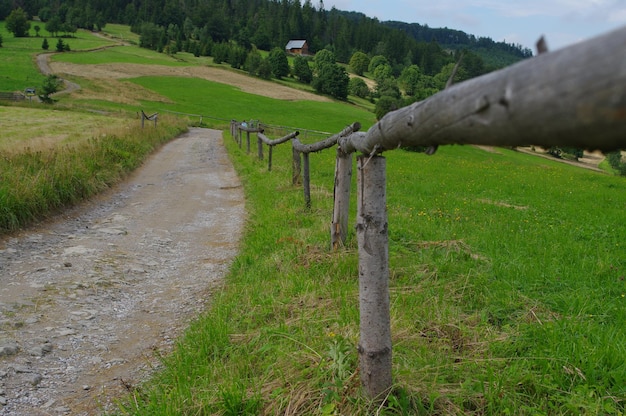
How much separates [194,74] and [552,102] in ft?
295

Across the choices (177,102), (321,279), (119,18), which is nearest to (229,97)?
(177,102)

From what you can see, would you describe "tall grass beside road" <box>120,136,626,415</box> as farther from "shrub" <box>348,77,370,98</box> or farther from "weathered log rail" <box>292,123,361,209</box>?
"shrub" <box>348,77,370,98</box>

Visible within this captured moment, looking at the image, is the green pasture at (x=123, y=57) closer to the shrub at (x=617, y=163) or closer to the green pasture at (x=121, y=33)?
the green pasture at (x=121, y=33)

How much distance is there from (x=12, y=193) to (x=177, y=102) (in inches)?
2284

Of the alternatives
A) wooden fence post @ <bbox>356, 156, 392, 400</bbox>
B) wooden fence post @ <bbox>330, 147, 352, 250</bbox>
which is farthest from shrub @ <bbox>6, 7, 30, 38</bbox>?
wooden fence post @ <bbox>356, 156, 392, 400</bbox>

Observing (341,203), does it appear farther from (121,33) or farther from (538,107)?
(121,33)

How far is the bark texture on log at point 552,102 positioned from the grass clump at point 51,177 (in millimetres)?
7424

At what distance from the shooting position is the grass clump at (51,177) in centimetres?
760

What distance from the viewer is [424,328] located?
3996 millimetres

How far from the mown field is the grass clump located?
0.28m

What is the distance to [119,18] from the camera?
487 ft

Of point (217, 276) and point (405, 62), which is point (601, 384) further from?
point (405, 62)

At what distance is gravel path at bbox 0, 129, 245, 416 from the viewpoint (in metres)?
3.78

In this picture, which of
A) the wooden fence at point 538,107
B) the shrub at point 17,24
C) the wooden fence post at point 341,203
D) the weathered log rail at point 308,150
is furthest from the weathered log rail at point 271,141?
the shrub at point 17,24
